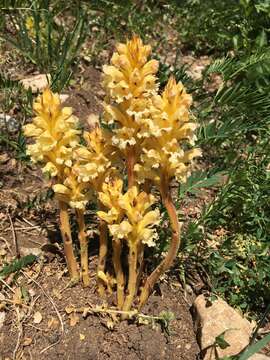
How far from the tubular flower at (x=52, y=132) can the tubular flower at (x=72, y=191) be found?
0.17 ft

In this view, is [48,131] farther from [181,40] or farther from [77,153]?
[181,40]

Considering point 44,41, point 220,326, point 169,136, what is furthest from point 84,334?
point 44,41

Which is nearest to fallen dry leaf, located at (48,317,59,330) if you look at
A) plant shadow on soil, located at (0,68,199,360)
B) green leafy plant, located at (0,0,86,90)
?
plant shadow on soil, located at (0,68,199,360)

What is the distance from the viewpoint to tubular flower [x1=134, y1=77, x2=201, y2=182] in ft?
5.79

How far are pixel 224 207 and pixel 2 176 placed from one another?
1.24m

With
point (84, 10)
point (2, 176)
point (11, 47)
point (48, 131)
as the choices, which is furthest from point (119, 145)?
point (84, 10)

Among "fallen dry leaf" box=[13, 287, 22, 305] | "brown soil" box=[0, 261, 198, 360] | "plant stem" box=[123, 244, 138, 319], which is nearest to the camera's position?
"plant stem" box=[123, 244, 138, 319]

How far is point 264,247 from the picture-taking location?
8.61 ft

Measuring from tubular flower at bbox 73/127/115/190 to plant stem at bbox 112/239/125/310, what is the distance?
30 cm

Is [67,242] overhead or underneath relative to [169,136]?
underneath

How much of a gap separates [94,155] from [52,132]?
0.18 meters

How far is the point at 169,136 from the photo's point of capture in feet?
5.98

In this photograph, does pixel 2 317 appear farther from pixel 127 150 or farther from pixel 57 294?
pixel 127 150

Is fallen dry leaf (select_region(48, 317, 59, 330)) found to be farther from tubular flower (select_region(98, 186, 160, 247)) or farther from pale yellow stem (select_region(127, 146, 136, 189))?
pale yellow stem (select_region(127, 146, 136, 189))
